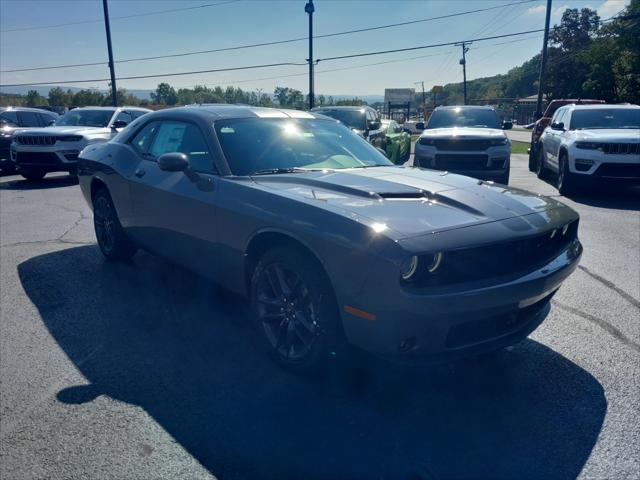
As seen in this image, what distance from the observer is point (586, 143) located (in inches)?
364

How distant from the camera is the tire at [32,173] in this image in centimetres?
1201

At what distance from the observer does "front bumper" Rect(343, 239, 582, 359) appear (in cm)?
261

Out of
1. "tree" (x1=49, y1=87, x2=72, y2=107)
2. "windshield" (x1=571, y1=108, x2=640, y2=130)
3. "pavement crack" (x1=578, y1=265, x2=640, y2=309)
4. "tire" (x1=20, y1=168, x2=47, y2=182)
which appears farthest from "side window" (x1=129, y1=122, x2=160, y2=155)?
"tree" (x1=49, y1=87, x2=72, y2=107)

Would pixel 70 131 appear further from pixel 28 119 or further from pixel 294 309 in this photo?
pixel 294 309

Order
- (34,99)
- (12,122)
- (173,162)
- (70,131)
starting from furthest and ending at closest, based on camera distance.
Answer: (34,99)
(12,122)
(70,131)
(173,162)

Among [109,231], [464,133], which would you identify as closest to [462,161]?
[464,133]

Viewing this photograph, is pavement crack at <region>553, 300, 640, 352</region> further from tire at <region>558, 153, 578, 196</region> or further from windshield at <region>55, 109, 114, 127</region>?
windshield at <region>55, 109, 114, 127</region>

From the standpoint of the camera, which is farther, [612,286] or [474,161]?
[474,161]

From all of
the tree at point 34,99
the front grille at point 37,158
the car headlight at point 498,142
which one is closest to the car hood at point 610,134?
the car headlight at point 498,142

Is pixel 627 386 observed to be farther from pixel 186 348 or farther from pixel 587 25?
pixel 587 25

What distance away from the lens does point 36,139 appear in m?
11.6

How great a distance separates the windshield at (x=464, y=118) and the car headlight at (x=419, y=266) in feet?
32.0

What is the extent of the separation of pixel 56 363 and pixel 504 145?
8880 mm

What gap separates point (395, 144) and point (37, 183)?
843cm
